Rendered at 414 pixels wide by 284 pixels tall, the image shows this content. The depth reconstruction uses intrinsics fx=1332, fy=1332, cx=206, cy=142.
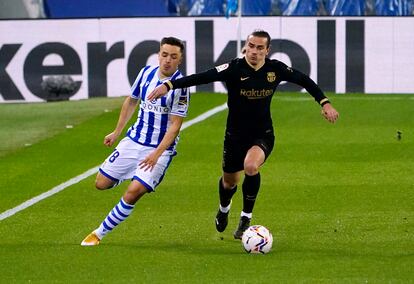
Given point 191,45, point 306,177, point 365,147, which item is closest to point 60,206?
point 306,177

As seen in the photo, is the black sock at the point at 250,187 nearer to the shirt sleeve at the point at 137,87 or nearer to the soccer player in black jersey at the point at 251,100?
the soccer player in black jersey at the point at 251,100

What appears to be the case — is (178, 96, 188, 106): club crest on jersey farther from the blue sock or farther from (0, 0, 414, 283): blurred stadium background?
(0, 0, 414, 283): blurred stadium background

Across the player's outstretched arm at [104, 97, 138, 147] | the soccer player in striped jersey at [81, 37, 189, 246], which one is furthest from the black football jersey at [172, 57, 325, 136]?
the player's outstretched arm at [104, 97, 138, 147]

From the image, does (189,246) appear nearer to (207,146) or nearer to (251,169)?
(251,169)

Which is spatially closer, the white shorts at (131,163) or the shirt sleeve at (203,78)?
the shirt sleeve at (203,78)

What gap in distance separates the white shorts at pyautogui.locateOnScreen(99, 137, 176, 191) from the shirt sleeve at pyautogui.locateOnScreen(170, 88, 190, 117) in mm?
416

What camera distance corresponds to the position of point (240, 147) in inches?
541

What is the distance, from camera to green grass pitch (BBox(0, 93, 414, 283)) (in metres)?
11.7

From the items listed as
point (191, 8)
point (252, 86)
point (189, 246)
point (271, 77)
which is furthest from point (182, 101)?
point (191, 8)

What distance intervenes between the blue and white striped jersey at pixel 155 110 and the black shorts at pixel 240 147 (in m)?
0.74

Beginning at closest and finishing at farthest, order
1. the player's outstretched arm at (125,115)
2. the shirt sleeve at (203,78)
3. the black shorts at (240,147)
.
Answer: the shirt sleeve at (203,78)
the player's outstretched arm at (125,115)
the black shorts at (240,147)

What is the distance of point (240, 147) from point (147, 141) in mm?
1024

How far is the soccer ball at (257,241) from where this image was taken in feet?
41.0

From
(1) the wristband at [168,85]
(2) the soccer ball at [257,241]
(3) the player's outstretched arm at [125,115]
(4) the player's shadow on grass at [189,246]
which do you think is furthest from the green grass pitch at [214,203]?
(1) the wristband at [168,85]
